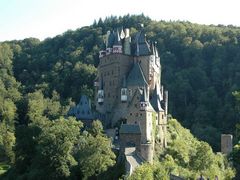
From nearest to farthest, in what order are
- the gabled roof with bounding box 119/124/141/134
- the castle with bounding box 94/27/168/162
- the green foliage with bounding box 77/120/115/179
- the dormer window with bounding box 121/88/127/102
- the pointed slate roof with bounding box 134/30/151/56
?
the green foliage with bounding box 77/120/115/179 → the gabled roof with bounding box 119/124/141/134 → the castle with bounding box 94/27/168/162 → the dormer window with bounding box 121/88/127/102 → the pointed slate roof with bounding box 134/30/151/56

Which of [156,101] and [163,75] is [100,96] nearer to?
[156,101]

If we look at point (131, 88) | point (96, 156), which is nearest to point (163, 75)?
point (131, 88)

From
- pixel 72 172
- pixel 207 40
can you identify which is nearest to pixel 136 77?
pixel 72 172

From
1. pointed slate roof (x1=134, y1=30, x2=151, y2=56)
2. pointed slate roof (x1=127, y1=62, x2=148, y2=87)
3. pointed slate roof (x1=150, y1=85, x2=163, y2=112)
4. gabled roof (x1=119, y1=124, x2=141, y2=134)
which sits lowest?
gabled roof (x1=119, y1=124, x2=141, y2=134)

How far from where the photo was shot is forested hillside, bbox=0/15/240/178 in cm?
11706

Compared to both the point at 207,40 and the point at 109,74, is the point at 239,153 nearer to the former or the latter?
the point at 109,74

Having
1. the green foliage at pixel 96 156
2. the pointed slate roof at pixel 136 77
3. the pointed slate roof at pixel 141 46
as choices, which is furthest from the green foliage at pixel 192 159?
the pointed slate roof at pixel 141 46

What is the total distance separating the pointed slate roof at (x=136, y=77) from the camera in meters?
71.2

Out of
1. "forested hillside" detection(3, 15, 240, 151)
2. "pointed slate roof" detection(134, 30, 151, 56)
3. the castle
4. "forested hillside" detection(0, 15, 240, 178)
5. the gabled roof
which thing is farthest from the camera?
"forested hillside" detection(3, 15, 240, 151)

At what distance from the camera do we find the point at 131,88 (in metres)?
71.8

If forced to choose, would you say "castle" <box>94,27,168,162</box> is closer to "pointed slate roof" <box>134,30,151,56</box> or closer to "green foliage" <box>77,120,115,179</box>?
"pointed slate roof" <box>134,30,151,56</box>

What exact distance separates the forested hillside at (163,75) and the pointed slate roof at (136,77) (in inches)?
1005

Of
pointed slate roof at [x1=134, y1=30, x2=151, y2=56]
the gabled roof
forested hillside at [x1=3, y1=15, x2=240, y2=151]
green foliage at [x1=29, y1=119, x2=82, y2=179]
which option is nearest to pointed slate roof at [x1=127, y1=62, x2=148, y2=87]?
pointed slate roof at [x1=134, y1=30, x2=151, y2=56]

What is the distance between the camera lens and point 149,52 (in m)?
74.3
